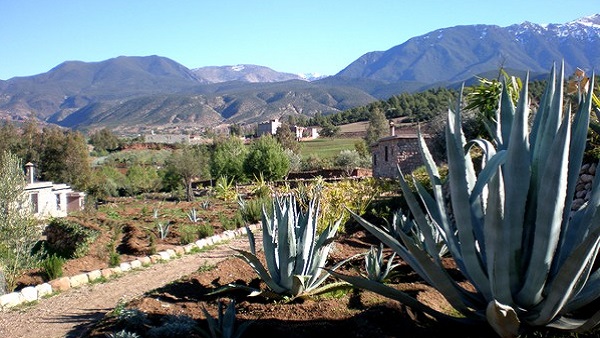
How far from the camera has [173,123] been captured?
168 meters

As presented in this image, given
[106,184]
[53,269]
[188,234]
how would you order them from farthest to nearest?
[106,184], [188,234], [53,269]

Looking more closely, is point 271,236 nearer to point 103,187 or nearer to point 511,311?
point 511,311

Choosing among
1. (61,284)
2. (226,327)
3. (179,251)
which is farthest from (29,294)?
(226,327)

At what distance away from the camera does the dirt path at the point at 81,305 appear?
6.17 metres

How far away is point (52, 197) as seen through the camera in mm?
24672

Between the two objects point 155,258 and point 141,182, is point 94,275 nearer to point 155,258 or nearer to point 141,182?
point 155,258

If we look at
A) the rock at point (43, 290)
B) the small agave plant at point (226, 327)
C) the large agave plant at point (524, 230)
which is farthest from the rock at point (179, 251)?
the large agave plant at point (524, 230)

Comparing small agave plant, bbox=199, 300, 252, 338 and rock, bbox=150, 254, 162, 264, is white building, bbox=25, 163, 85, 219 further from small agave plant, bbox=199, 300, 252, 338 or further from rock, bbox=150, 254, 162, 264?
small agave plant, bbox=199, 300, 252, 338

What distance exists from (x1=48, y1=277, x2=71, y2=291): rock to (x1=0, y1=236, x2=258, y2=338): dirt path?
15 cm

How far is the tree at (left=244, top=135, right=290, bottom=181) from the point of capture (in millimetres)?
31766

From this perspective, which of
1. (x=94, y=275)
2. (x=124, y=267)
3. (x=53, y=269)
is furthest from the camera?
(x=124, y=267)

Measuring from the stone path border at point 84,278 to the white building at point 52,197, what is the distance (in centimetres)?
1321

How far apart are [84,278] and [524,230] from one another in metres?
7.20

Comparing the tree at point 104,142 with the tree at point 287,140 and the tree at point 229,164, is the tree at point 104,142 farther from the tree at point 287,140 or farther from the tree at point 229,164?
the tree at point 229,164
